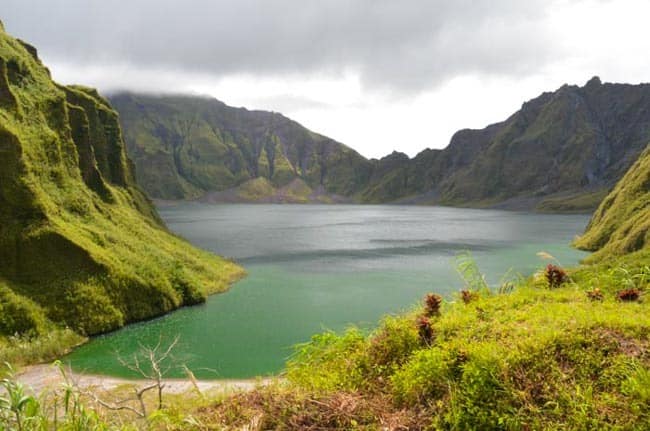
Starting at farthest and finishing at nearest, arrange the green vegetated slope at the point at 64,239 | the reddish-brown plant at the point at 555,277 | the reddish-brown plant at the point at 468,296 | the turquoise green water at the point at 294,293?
the green vegetated slope at the point at 64,239 → the turquoise green water at the point at 294,293 → the reddish-brown plant at the point at 555,277 → the reddish-brown plant at the point at 468,296

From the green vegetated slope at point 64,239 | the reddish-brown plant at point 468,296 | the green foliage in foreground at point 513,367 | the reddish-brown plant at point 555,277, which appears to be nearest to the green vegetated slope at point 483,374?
the green foliage in foreground at point 513,367

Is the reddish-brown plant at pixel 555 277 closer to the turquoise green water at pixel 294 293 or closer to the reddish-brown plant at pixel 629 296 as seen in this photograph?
the reddish-brown plant at pixel 629 296

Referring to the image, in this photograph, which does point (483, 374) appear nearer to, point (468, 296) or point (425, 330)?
point (425, 330)

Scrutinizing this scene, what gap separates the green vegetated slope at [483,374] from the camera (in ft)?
18.2

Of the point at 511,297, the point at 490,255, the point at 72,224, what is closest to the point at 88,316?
the point at 72,224

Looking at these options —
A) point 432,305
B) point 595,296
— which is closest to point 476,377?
point 432,305

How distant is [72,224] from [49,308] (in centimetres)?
1250

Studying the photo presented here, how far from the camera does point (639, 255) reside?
31.3 meters

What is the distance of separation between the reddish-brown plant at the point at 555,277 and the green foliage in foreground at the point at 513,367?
64.7 inches

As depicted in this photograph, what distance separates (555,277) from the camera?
33.7 feet

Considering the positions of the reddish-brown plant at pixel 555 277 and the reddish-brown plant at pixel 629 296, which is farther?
the reddish-brown plant at pixel 555 277

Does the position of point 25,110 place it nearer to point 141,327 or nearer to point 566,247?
point 141,327

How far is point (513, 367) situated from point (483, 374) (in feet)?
1.51

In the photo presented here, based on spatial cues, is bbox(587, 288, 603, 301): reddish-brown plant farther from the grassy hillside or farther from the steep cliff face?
the steep cliff face
